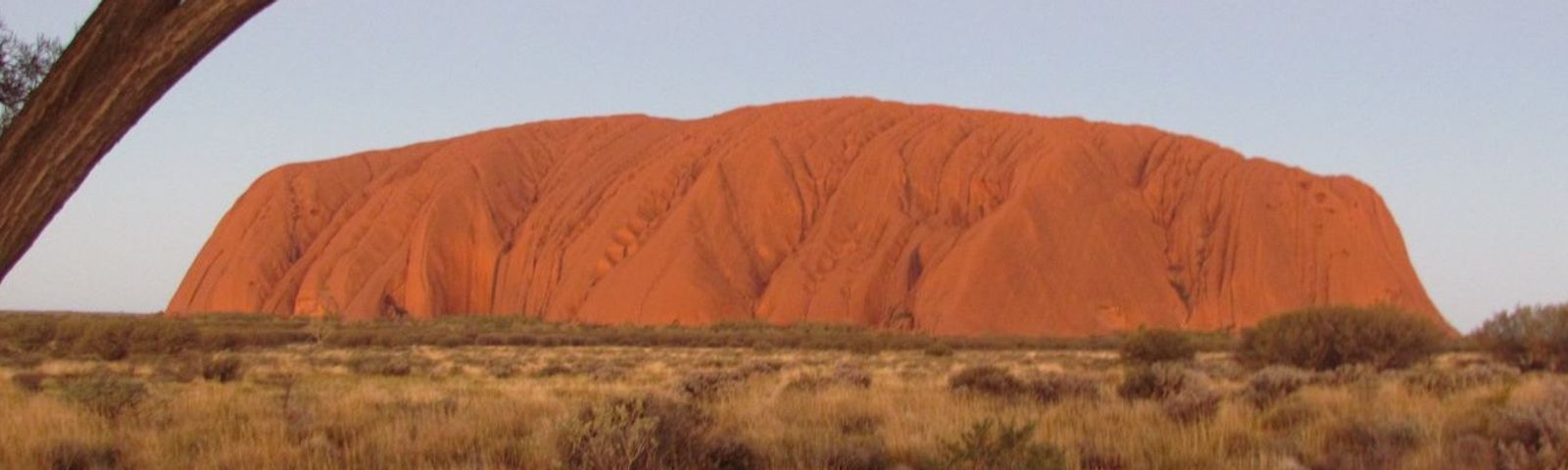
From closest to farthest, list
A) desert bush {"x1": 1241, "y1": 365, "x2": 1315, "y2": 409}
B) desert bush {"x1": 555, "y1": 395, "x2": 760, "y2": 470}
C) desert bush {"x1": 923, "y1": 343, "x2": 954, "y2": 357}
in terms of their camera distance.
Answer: desert bush {"x1": 555, "y1": 395, "x2": 760, "y2": 470}
desert bush {"x1": 1241, "y1": 365, "x2": 1315, "y2": 409}
desert bush {"x1": 923, "y1": 343, "x2": 954, "y2": 357}

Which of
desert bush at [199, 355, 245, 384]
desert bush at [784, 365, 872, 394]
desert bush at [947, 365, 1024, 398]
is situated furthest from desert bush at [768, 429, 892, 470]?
desert bush at [199, 355, 245, 384]

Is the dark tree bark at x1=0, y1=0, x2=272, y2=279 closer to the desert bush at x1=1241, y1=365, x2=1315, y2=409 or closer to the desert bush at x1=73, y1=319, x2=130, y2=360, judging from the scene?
the desert bush at x1=1241, y1=365, x2=1315, y2=409

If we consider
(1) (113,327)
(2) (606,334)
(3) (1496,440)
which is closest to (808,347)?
(2) (606,334)

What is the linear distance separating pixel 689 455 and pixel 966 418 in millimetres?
3080

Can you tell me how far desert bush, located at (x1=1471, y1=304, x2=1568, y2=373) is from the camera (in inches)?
848

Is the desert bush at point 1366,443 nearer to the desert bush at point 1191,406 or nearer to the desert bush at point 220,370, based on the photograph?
the desert bush at point 1191,406

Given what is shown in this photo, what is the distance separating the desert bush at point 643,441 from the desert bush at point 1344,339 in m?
18.1

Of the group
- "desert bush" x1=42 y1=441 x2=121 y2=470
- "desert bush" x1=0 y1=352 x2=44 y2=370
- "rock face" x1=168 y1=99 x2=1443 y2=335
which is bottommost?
"desert bush" x1=42 y1=441 x2=121 y2=470

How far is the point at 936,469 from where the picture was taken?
6.93m

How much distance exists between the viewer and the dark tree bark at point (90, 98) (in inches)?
140

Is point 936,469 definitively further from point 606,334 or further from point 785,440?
point 606,334

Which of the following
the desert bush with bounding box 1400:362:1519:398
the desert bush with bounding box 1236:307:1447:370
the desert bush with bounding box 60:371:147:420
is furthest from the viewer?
the desert bush with bounding box 1236:307:1447:370

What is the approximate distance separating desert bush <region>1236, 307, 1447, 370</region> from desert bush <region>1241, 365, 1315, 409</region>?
1050 cm

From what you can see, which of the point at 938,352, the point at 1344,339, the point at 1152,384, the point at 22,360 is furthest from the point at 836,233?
the point at 1152,384
